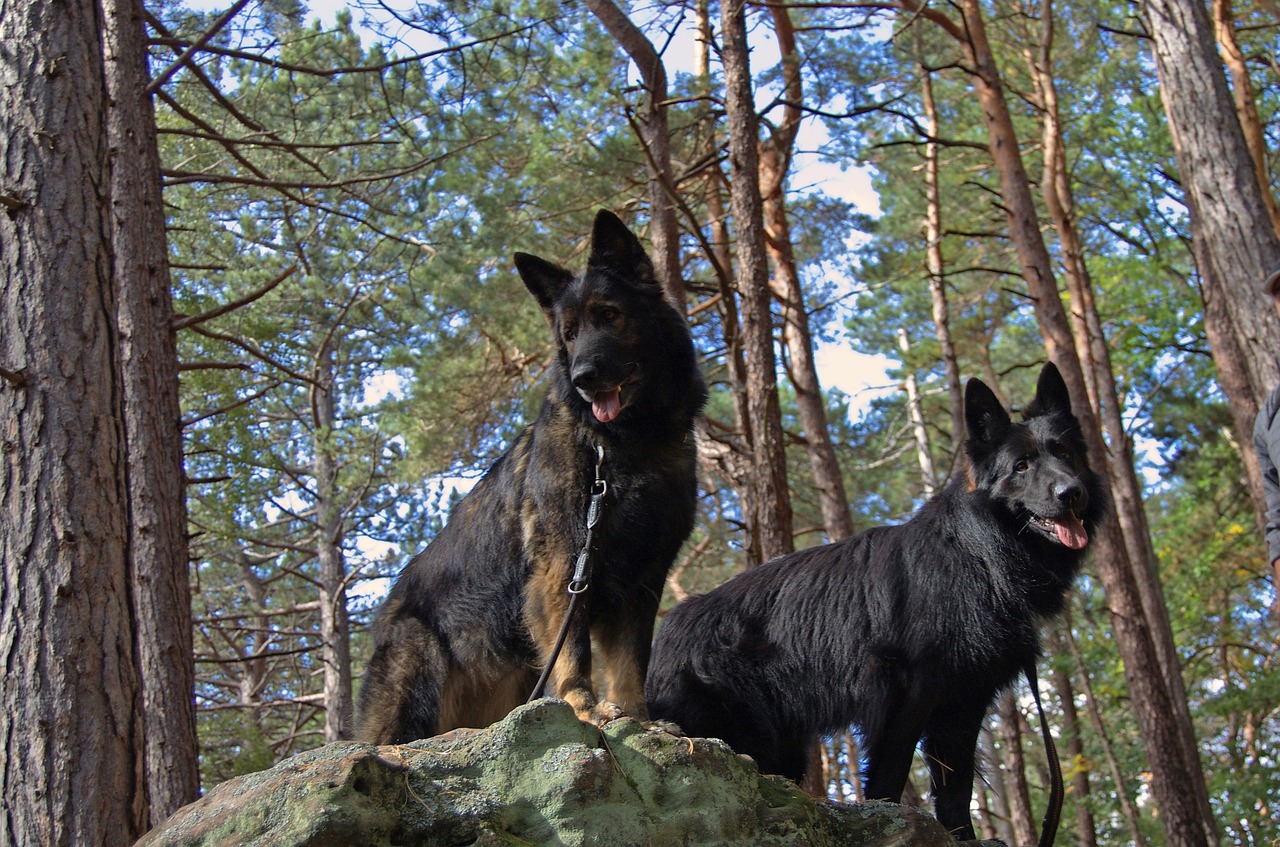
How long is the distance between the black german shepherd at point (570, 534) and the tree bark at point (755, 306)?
13.4 feet

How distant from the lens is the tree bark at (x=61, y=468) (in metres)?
4.01

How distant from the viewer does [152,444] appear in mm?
5555

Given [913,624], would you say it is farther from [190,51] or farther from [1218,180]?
[1218,180]

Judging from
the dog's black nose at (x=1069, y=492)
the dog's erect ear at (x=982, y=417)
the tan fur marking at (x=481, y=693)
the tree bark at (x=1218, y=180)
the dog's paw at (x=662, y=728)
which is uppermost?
the tree bark at (x=1218, y=180)

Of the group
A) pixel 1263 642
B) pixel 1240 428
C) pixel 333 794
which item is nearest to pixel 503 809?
pixel 333 794

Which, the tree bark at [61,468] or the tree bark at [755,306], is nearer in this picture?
the tree bark at [61,468]

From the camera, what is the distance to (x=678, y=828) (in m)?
3.17

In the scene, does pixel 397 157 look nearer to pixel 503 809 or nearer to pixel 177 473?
pixel 177 473

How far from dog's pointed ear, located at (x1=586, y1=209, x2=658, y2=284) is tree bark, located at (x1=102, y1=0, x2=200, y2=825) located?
105 inches

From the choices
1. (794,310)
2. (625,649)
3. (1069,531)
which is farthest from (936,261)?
(625,649)

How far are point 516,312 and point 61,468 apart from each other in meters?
11.1

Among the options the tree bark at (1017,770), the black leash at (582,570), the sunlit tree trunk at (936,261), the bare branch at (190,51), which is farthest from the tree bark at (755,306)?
the tree bark at (1017,770)

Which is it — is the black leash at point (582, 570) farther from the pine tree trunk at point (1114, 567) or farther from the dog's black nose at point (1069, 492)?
the pine tree trunk at point (1114, 567)

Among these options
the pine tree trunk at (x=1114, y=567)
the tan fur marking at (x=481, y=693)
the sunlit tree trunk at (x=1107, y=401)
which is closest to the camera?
the tan fur marking at (x=481, y=693)
